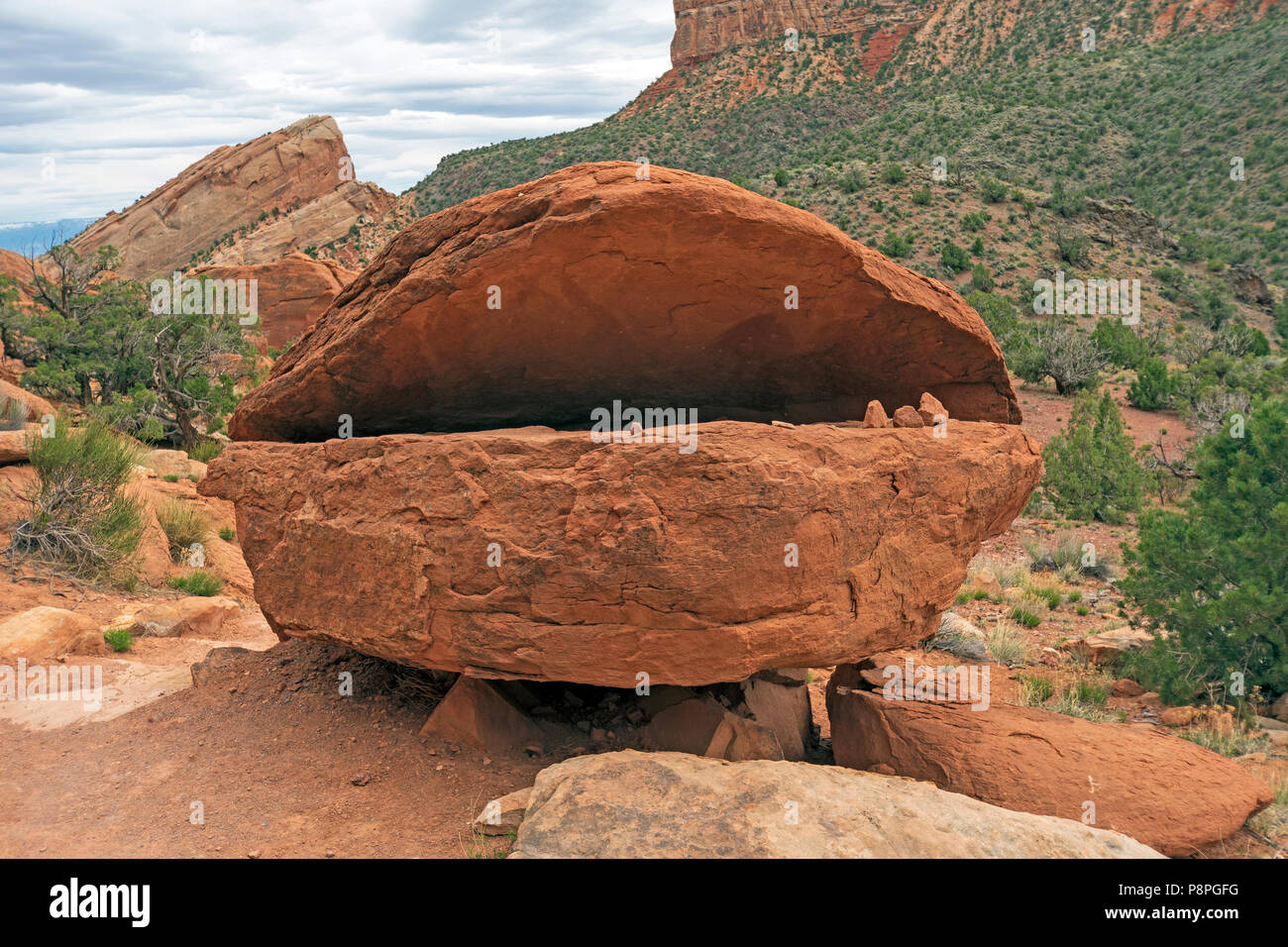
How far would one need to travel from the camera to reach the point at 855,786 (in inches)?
131

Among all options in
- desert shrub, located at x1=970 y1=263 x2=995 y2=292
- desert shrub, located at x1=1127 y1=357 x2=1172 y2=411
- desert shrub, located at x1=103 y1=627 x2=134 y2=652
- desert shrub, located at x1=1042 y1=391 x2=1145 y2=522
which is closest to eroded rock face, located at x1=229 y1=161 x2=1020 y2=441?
desert shrub, located at x1=103 y1=627 x2=134 y2=652

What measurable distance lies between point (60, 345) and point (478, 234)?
1623cm

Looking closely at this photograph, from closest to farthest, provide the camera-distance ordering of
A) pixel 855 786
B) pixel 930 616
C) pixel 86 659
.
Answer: pixel 855 786 → pixel 930 616 → pixel 86 659

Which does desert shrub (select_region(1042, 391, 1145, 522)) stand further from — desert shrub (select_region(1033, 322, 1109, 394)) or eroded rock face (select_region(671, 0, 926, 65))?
eroded rock face (select_region(671, 0, 926, 65))

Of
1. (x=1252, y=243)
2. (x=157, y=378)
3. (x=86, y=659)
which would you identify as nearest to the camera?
(x=86, y=659)

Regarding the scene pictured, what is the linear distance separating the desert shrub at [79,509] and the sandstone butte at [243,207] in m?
41.7

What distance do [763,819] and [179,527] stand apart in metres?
9.22

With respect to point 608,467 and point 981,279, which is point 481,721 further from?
point 981,279

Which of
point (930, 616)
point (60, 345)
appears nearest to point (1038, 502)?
point (930, 616)

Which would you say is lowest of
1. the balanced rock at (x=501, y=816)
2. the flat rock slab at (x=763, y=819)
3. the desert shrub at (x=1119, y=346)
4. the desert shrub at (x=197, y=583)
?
the desert shrub at (x=197, y=583)

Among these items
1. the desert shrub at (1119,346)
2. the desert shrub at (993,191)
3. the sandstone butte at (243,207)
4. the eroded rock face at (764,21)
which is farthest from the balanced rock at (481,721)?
the eroded rock face at (764,21)

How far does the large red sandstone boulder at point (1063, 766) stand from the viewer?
3.88 metres

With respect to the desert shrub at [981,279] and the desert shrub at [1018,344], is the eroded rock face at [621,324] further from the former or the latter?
the desert shrub at [981,279]

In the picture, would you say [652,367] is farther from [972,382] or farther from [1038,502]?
[1038,502]
